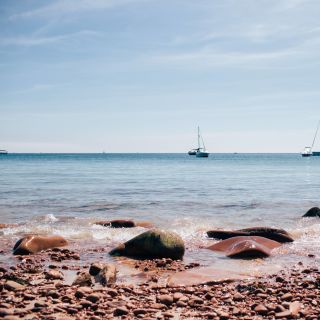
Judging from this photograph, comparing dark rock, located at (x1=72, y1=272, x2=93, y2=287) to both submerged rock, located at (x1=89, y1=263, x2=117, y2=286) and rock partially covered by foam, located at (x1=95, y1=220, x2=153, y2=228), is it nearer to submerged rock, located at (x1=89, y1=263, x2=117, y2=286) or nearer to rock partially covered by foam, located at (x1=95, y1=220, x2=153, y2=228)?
submerged rock, located at (x1=89, y1=263, x2=117, y2=286)

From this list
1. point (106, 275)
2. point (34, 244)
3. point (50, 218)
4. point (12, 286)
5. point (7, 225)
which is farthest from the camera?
point (50, 218)

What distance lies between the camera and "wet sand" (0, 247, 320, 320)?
6.67 m

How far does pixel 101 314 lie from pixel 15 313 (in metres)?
1.38

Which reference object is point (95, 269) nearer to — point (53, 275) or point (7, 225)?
point (53, 275)

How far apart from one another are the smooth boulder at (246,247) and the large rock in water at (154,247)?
5.44ft

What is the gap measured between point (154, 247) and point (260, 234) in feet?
15.7

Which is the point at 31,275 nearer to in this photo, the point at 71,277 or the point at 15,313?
the point at 71,277

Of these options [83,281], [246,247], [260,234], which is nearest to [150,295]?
[83,281]

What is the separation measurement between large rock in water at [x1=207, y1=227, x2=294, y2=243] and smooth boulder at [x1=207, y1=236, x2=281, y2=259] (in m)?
0.71

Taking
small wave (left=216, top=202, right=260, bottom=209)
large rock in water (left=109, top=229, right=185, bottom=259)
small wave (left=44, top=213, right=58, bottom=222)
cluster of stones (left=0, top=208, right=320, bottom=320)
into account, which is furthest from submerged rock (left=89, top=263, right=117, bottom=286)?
small wave (left=216, top=202, right=260, bottom=209)

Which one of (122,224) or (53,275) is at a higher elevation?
(53,275)

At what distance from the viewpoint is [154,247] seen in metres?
11.5

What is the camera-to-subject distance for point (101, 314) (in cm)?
659

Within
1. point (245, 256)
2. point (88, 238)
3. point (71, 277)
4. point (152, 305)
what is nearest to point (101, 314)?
point (152, 305)
